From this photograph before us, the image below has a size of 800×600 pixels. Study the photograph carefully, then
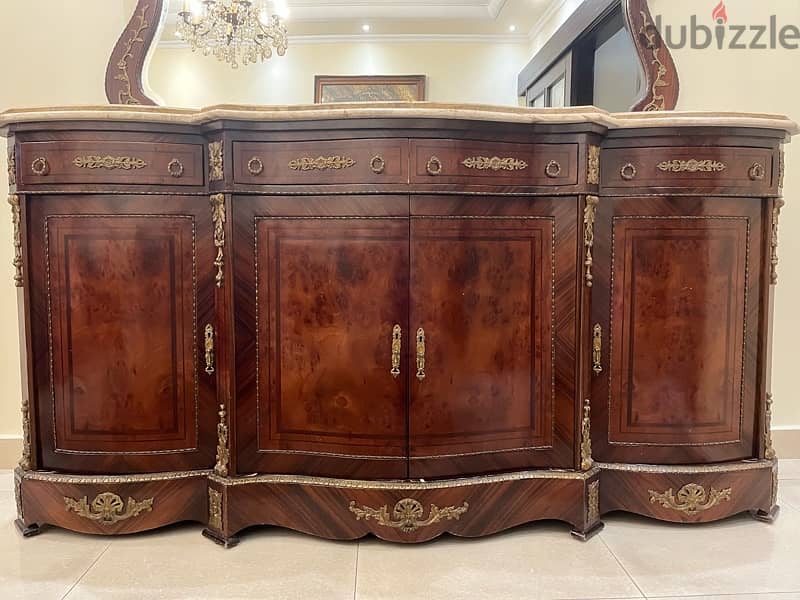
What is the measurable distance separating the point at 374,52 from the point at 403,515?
147 cm

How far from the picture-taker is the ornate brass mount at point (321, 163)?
1668 millimetres

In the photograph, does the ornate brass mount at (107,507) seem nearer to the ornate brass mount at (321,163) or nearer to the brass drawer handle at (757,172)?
the ornate brass mount at (321,163)

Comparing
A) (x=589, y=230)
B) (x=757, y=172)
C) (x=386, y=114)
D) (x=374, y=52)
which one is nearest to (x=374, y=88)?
(x=374, y=52)

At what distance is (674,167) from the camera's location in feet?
5.90

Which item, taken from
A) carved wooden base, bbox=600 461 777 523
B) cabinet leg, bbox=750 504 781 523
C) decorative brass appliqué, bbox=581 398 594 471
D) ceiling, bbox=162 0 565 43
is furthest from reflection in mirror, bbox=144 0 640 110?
cabinet leg, bbox=750 504 781 523

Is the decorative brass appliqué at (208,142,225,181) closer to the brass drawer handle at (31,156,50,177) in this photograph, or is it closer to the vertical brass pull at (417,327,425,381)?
the brass drawer handle at (31,156,50,177)

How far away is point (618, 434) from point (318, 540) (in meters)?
0.94

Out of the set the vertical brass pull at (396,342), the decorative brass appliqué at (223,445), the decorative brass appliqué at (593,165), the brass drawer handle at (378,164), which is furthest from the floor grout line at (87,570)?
the decorative brass appliqué at (593,165)

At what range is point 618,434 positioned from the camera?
1882 mm

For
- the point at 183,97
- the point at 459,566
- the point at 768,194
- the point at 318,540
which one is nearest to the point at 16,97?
the point at 183,97

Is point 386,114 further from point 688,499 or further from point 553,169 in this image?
point 688,499

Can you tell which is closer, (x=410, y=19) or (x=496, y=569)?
(x=496, y=569)

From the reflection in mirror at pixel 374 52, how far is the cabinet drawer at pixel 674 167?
0.41 m

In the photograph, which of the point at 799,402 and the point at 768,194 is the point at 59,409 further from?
the point at 799,402
